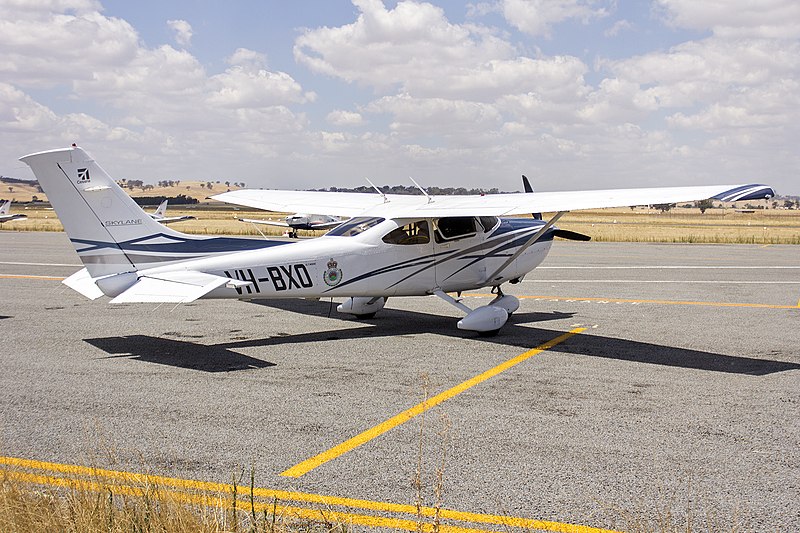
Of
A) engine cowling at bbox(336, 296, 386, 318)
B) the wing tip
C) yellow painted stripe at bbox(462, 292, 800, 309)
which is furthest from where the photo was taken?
yellow painted stripe at bbox(462, 292, 800, 309)

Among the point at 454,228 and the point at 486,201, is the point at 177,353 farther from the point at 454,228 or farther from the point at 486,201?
the point at 486,201

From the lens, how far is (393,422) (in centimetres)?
699

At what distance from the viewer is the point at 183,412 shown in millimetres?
7262

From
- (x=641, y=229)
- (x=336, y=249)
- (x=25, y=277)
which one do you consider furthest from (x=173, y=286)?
(x=641, y=229)

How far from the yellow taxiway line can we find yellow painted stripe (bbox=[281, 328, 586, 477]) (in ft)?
1.89

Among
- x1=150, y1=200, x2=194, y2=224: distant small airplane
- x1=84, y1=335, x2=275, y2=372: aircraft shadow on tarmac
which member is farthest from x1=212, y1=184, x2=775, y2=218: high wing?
x1=150, y1=200, x2=194, y2=224: distant small airplane

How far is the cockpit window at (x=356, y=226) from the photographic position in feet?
39.7

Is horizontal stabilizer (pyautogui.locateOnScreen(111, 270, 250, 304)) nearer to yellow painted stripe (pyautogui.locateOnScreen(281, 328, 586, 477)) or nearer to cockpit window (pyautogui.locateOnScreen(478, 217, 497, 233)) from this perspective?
yellow painted stripe (pyautogui.locateOnScreen(281, 328, 586, 477))

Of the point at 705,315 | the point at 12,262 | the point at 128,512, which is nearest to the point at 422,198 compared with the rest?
the point at 705,315

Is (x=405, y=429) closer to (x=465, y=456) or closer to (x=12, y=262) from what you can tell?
(x=465, y=456)

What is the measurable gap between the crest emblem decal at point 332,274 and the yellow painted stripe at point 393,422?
10.2 feet

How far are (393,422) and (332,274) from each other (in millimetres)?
4794

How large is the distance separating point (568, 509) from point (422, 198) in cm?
1005

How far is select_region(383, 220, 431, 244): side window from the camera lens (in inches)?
474
